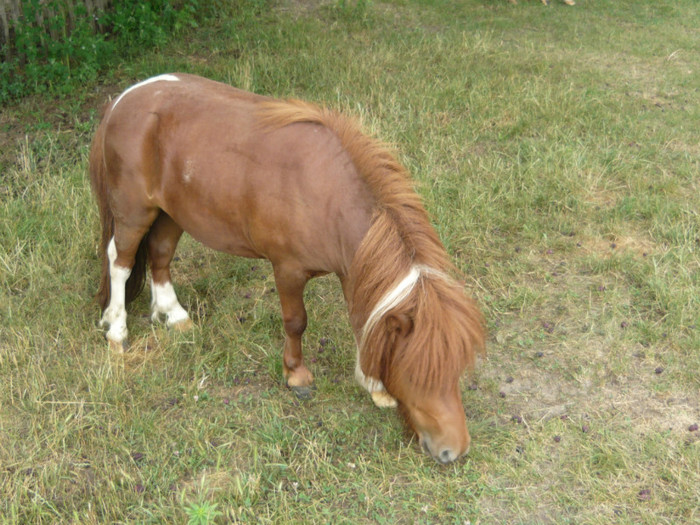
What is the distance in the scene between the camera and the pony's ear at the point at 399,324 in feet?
8.90

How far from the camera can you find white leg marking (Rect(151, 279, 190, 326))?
4.14 metres

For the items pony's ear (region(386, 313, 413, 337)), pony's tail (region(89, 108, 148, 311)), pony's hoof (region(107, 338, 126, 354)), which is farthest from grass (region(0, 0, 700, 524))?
pony's ear (region(386, 313, 413, 337))

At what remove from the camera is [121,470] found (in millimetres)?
3047

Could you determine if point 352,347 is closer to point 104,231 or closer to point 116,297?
point 116,297

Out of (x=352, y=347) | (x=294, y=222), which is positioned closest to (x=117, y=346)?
(x=352, y=347)

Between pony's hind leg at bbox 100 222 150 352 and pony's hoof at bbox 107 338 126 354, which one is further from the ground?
pony's hind leg at bbox 100 222 150 352

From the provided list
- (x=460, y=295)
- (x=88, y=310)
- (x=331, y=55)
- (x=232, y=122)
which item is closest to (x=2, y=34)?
(x=331, y=55)

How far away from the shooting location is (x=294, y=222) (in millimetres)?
3152

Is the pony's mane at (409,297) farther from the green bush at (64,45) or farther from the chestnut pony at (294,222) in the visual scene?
the green bush at (64,45)

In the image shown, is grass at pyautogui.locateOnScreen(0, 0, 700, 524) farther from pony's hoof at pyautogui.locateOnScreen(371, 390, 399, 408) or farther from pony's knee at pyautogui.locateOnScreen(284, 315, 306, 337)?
pony's knee at pyautogui.locateOnScreen(284, 315, 306, 337)

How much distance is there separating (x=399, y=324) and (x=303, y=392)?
1.11 meters

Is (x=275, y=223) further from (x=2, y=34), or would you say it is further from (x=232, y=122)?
(x=2, y=34)

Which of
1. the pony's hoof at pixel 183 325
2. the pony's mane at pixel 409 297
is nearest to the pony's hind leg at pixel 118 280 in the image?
the pony's hoof at pixel 183 325

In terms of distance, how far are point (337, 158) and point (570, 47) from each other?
6.44 metres
